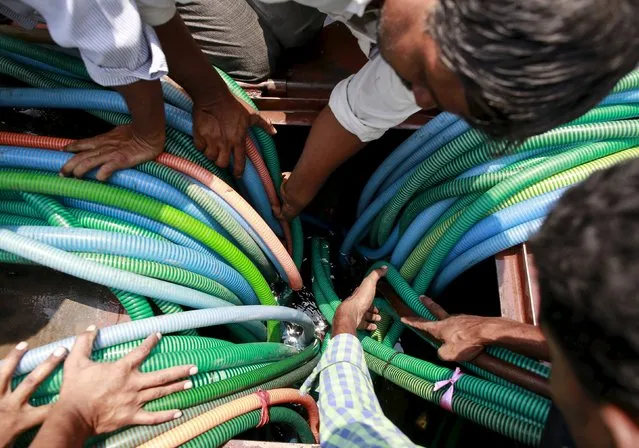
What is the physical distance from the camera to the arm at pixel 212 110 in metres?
1.56

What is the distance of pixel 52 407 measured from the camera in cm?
115

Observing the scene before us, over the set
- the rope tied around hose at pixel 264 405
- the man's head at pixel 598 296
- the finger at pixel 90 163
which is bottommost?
the rope tied around hose at pixel 264 405

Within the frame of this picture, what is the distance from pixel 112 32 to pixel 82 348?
715mm

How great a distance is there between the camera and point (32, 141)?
1488mm

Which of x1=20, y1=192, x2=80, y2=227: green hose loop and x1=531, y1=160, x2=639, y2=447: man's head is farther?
x1=20, y1=192, x2=80, y2=227: green hose loop

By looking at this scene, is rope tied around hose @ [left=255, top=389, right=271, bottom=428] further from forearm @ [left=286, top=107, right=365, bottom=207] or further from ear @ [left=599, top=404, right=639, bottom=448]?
ear @ [left=599, top=404, right=639, bottom=448]

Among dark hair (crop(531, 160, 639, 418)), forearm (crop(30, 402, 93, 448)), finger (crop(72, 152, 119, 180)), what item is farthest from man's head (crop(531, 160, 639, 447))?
finger (crop(72, 152, 119, 180))

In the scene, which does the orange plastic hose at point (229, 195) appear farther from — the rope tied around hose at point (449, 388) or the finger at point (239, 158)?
the rope tied around hose at point (449, 388)

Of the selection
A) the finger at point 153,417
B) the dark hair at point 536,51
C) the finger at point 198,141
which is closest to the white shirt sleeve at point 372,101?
the finger at point 198,141

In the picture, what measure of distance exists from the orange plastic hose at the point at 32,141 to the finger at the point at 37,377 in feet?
1.99

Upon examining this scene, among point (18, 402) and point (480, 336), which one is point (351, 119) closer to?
point (480, 336)

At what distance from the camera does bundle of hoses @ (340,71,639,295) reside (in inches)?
60.6

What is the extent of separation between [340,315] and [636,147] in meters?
1.04

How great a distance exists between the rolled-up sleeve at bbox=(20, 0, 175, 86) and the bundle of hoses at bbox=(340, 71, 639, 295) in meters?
0.90
